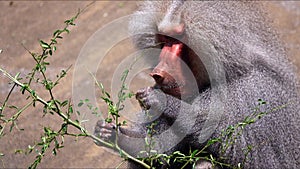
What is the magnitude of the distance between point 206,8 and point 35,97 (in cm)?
121

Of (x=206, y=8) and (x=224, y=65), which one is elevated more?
(x=206, y=8)

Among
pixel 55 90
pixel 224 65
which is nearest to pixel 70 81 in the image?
pixel 55 90

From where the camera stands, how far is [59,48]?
19.0 ft

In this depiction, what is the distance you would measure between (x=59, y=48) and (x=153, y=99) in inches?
107

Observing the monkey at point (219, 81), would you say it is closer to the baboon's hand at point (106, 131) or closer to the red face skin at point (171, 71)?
the red face skin at point (171, 71)

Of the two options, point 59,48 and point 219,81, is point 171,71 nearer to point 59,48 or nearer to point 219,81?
point 219,81

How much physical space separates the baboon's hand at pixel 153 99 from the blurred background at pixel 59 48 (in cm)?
117

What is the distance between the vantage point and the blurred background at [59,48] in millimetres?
4414

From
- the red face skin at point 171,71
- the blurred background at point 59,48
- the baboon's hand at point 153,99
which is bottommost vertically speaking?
the blurred background at point 59,48

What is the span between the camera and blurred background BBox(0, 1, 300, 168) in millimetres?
4414

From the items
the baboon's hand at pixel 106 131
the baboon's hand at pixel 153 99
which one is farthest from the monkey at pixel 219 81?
the baboon's hand at pixel 106 131

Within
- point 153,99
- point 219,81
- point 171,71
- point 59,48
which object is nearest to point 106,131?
point 153,99

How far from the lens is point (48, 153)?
4402mm

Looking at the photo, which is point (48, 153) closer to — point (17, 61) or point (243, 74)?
point (17, 61)
